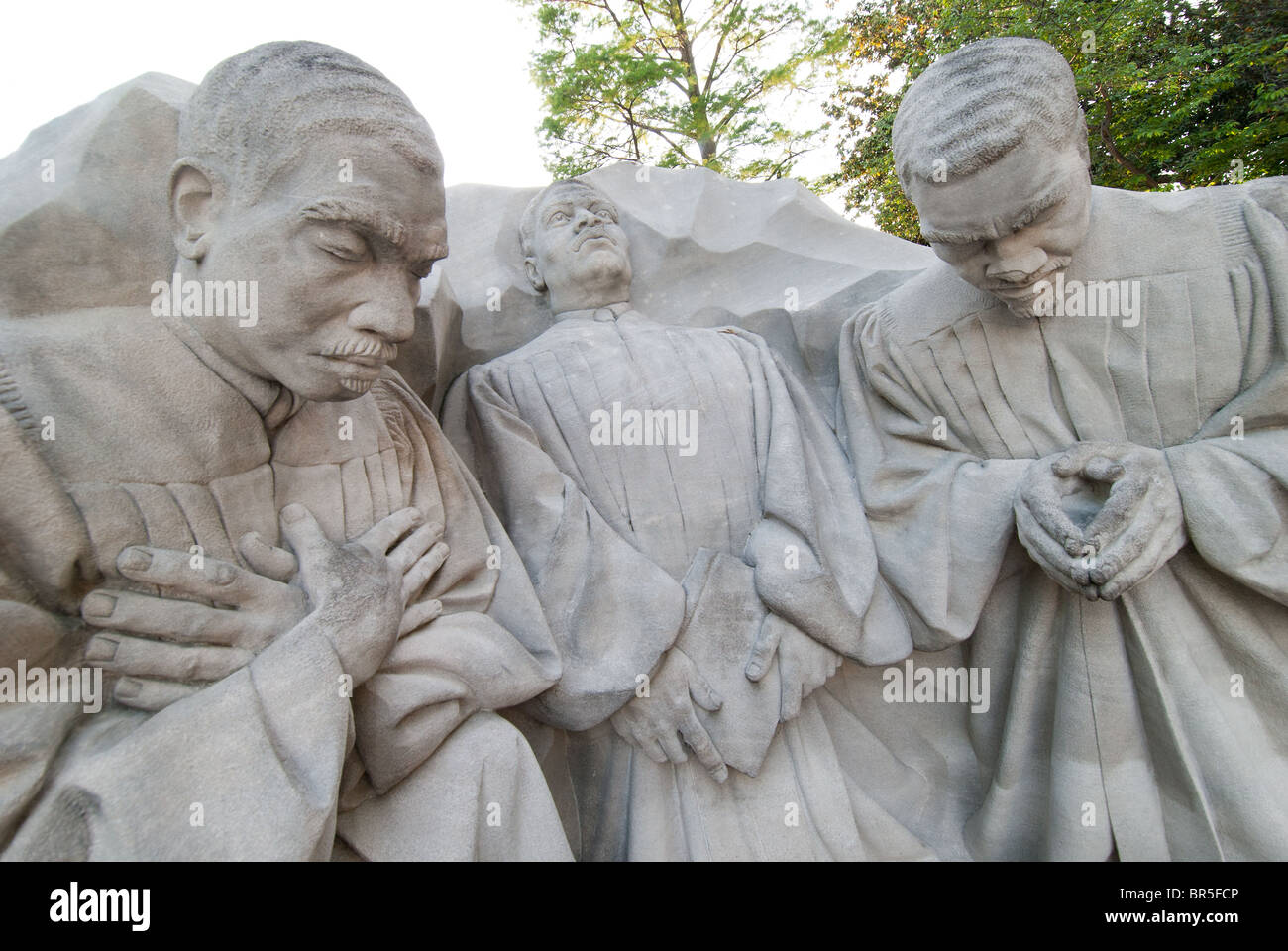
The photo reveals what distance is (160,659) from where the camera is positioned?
6.27 ft

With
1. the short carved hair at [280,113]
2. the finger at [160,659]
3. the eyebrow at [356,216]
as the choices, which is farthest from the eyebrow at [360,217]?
the finger at [160,659]

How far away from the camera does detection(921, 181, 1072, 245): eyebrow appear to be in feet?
7.93

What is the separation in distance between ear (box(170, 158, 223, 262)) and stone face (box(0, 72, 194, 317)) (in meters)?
0.18

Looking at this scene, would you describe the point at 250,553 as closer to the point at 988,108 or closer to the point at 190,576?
the point at 190,576

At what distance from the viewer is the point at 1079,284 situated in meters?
2.71

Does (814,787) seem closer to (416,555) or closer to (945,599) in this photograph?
(945,599)

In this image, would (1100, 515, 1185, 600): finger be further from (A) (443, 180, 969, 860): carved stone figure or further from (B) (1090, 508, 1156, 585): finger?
(A) (443, 180, 969, 860): carved stone figure

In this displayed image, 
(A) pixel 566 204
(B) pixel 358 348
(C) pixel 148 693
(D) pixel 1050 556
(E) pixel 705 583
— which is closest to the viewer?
(C) pixel 148 693

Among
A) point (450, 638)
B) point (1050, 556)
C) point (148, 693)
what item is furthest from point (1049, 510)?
point (148, 693)

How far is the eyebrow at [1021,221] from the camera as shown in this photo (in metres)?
2.42

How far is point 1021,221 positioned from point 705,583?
146 centimetres

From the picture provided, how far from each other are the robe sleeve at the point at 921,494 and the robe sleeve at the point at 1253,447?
51 cm

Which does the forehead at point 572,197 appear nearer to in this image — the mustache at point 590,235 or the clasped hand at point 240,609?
the mustache at point 590,235

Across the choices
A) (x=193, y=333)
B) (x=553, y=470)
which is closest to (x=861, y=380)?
(x=553, y=470)
